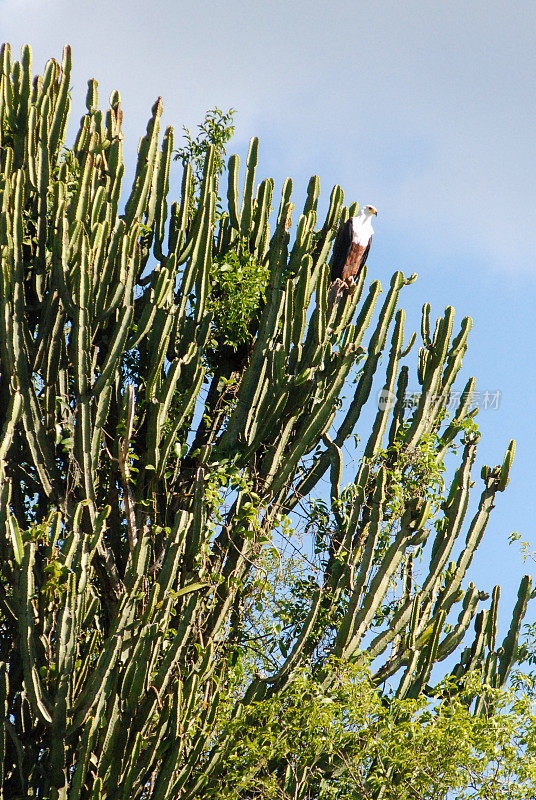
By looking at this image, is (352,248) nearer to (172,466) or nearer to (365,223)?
(365,223)

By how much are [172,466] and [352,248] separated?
2.26 metres

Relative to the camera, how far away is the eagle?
7.61m

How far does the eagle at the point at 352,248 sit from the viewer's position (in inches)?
300

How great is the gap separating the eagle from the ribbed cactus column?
152 mm

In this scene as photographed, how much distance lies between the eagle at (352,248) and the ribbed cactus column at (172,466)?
0.15m

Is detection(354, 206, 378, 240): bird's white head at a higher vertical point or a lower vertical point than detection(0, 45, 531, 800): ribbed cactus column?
higher

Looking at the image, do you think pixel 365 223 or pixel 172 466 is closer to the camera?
pixel 172 466

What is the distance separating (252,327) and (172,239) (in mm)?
905

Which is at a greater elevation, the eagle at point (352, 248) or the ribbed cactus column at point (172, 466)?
the eagle at point (352, 248)

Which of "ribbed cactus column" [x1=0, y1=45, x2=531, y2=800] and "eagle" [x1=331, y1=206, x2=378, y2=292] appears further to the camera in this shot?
"eagle" [x1=331, y1=206, x2=378, y2=292]

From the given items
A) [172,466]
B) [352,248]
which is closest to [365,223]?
[352,248]

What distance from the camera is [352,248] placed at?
25.0ft

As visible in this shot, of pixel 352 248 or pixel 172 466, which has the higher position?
pixel 352 248

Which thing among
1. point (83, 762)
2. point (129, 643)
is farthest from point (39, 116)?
point (83, 762)
